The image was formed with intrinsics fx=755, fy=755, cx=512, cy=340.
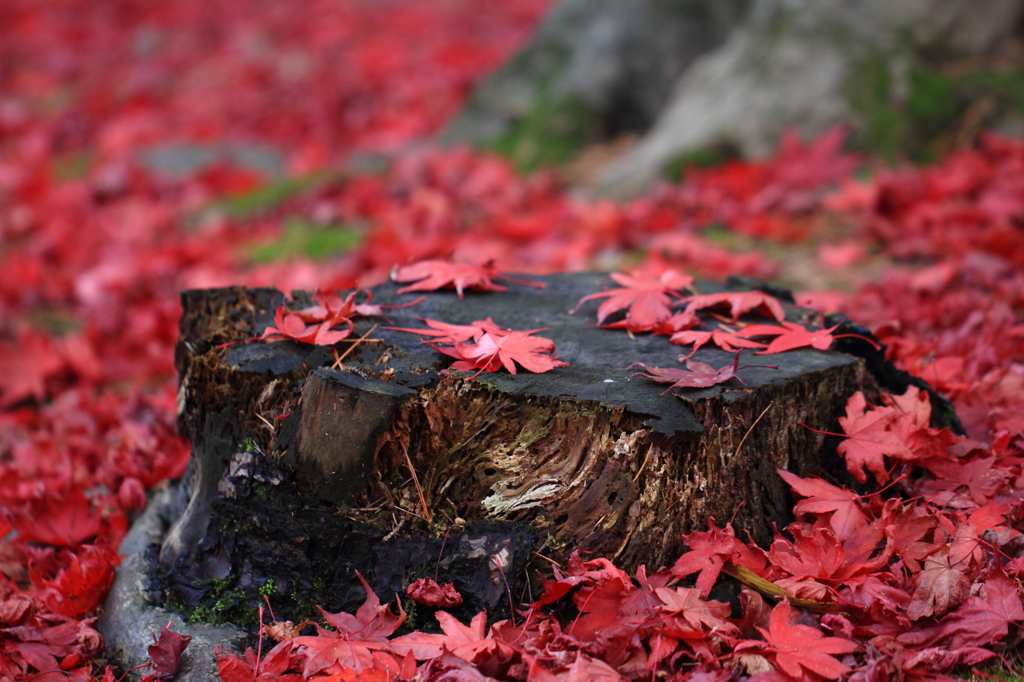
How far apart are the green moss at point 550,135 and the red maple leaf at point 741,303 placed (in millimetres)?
3908

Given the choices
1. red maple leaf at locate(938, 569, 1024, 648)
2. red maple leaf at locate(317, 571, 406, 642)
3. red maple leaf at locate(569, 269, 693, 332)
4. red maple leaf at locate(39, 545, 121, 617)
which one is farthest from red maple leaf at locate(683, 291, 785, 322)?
red maple leaf at locate(39, 545, 121, 617)

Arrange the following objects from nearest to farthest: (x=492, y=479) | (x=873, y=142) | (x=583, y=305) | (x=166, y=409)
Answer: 1. (x=492, y=479)
2. (x=583, y=305)
3. (x=166, y=409)
4. (x=873, y=142)

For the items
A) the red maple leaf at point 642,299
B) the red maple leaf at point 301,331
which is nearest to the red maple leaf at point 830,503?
the red maple leaf at point 642,299

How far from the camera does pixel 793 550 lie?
1681 mm

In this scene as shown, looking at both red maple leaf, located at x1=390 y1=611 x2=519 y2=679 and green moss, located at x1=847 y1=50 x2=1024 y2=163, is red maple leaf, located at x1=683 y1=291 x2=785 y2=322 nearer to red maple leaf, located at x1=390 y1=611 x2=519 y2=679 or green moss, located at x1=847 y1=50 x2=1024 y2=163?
red maple leaf, located at x1=390 y1=611 x2=519 y2=679

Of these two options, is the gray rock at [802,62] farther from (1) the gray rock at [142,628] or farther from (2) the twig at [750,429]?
(1) the gray rock at [142,628]

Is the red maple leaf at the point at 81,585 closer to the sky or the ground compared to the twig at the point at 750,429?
closer to the ground

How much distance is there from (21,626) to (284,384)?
0.87 metres

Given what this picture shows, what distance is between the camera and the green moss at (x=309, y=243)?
187 inches

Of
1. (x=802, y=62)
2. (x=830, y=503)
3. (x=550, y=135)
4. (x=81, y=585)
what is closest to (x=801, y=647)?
(x=830, y=503)

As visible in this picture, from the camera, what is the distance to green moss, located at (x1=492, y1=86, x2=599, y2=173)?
5844mm

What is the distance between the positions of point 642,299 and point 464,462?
674 millimetres

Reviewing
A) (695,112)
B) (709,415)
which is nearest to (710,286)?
(709,415)

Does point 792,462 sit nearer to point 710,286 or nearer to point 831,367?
point 831,367
